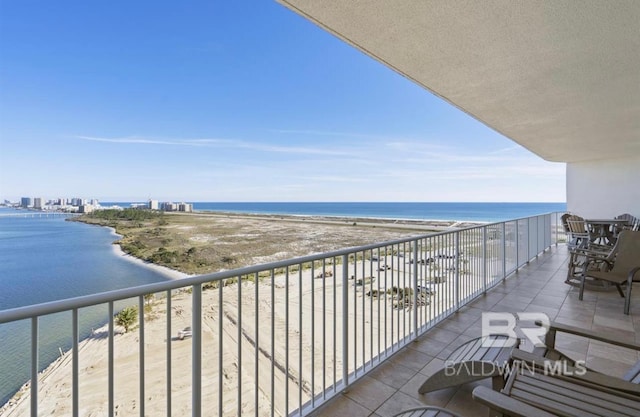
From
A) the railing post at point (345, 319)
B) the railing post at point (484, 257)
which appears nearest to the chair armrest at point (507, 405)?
the railing post at point (345, 319)

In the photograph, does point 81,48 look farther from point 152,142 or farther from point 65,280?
point 152,142

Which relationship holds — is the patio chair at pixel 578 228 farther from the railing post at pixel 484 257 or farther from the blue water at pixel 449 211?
the blue water at pixel 449 211


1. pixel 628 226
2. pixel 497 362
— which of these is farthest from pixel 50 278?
pixel 628 226

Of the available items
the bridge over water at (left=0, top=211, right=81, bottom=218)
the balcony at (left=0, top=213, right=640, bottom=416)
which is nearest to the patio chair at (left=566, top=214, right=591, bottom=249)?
the balcony at (left=0, top=213, right=640, bottom=416)

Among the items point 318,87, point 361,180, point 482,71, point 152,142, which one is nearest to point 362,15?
point 482,71

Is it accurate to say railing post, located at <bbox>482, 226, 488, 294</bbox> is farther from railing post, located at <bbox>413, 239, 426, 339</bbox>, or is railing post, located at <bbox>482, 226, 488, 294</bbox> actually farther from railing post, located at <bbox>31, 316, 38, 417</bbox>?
railing post, located at <bbox>31, 316, 38, 417</bbox>

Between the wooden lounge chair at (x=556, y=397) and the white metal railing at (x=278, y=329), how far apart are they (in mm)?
991

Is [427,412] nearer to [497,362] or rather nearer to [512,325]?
[497,362]

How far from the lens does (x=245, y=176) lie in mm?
42781

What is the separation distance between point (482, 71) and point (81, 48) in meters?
20.8

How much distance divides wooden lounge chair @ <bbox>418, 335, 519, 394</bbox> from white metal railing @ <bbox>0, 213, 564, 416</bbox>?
547 millimetres

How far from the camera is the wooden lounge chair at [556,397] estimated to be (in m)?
1.13

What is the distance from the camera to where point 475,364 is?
190cm

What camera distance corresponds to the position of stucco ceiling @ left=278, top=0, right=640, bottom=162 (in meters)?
1.82
